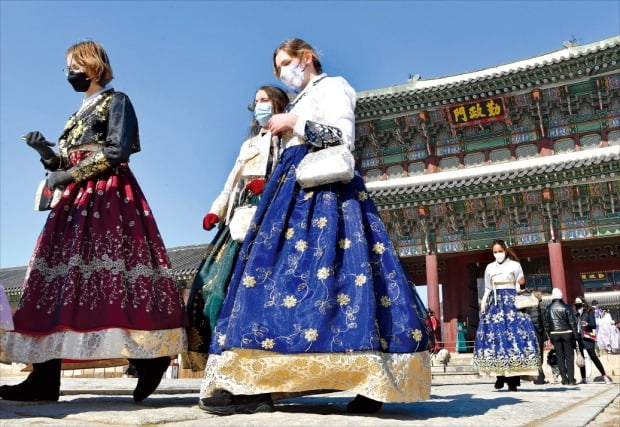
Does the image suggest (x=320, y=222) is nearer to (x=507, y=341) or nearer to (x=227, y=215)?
(x=227, y=215)

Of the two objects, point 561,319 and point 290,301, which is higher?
point 561,319

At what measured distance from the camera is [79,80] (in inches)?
117

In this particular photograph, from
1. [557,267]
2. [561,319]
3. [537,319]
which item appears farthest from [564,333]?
[557,267]

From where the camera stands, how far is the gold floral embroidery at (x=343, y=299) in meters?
2.25

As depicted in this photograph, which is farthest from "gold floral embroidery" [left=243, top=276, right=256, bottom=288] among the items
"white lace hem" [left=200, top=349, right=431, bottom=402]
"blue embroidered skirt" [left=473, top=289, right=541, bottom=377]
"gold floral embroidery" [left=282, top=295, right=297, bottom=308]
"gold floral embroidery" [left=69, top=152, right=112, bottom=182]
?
"blue embroidered skirt" [left=473, top=289, right=541, bottom=377]

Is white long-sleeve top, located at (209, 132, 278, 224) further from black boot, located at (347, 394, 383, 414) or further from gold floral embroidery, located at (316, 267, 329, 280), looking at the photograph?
black boot, located at (347, 394, 383, 414)

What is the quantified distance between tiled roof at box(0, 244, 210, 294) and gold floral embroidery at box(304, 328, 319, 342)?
13.2 m

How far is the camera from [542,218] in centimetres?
1432

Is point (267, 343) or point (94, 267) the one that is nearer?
point (267, 343)

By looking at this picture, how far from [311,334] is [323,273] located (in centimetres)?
25

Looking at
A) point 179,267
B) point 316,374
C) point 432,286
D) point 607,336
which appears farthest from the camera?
point 179,267

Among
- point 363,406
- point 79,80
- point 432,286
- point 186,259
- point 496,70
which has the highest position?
point 496,70

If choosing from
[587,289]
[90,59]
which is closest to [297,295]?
[90,59]

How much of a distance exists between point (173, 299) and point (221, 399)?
0.64 meters
